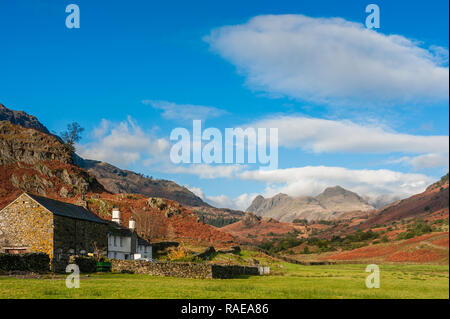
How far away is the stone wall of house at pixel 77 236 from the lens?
140ft

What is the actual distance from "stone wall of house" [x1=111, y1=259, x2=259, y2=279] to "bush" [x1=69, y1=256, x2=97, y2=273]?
1775 millimetres

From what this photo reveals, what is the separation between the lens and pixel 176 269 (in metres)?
38.9

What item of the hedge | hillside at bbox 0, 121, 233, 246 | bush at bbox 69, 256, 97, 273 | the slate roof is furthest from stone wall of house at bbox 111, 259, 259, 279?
hillside at bbox 0, 121, 233, 246

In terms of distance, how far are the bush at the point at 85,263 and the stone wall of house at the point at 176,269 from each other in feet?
5.82

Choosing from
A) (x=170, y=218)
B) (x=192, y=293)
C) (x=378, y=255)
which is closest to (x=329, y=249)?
(x=378, y=255)

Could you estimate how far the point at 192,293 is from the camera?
22219 mm

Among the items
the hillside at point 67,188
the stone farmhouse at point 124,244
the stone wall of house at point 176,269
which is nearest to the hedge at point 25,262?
the stone wall of house at point 176,269

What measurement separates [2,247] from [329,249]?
93.1 metres

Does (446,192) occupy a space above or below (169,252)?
above

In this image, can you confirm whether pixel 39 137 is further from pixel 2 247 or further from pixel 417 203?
pixel 417 203

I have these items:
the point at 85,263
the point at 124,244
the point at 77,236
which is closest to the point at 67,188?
the point at 124,244

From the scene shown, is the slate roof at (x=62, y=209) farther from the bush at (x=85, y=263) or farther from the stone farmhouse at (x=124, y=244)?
the bush at (x=85, y=263)

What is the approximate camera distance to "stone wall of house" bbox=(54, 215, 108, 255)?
140 ft

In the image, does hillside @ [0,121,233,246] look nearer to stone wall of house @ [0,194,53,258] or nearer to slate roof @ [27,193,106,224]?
slate roof @ [27,193,106,224]
